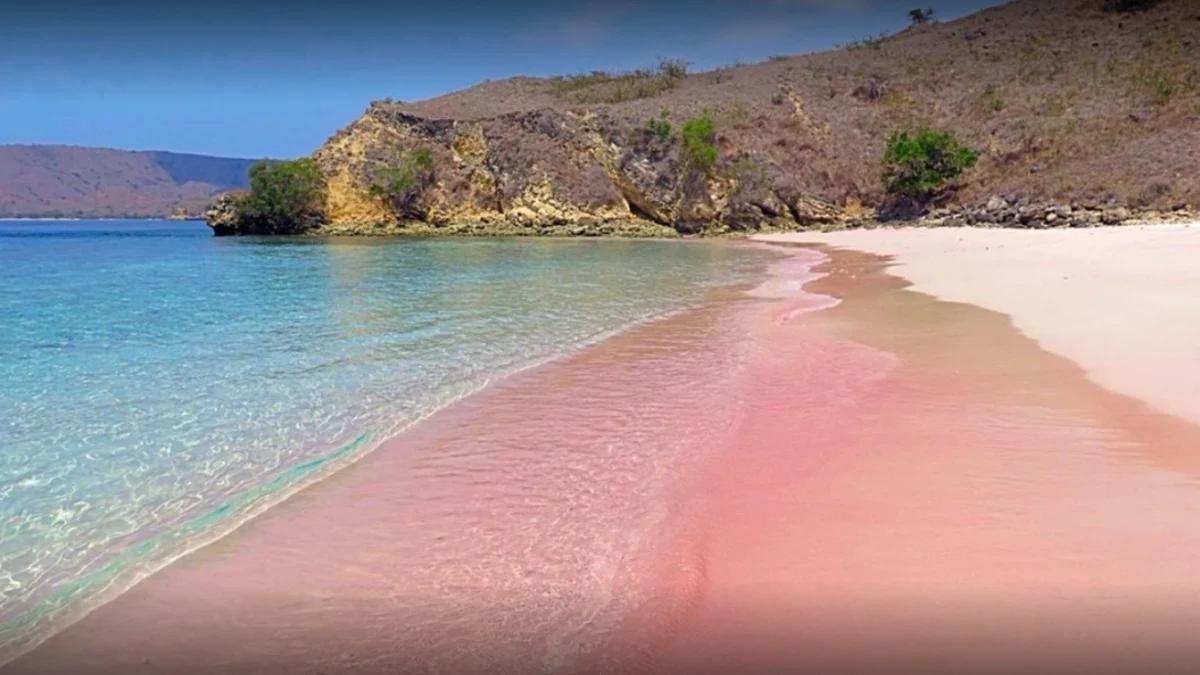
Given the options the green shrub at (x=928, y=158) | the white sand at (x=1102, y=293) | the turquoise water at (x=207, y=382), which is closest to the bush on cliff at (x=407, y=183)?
the green shrub at (x=928, y=158)

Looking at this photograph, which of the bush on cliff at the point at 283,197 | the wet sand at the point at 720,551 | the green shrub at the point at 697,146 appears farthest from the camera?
the bush on cliff at the point at 283,197

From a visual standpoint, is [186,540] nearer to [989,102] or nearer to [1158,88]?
[1158,88]

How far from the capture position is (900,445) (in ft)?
17.0

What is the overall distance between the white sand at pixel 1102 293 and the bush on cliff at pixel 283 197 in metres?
41.3

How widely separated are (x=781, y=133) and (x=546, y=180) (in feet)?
52.1

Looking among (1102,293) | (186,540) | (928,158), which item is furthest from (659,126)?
(186,540)

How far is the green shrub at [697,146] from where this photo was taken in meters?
47.2

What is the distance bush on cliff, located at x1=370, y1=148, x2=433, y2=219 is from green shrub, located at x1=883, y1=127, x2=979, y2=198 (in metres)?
30.0

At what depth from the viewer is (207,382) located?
7656mm

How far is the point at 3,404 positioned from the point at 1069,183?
37482mm

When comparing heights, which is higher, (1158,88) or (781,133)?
(1158,88)

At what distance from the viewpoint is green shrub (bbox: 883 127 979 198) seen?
41562mm

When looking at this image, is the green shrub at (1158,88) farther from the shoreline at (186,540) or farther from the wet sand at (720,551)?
the shoreline at (186,540)

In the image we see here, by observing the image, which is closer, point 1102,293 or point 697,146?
point 1102,293
